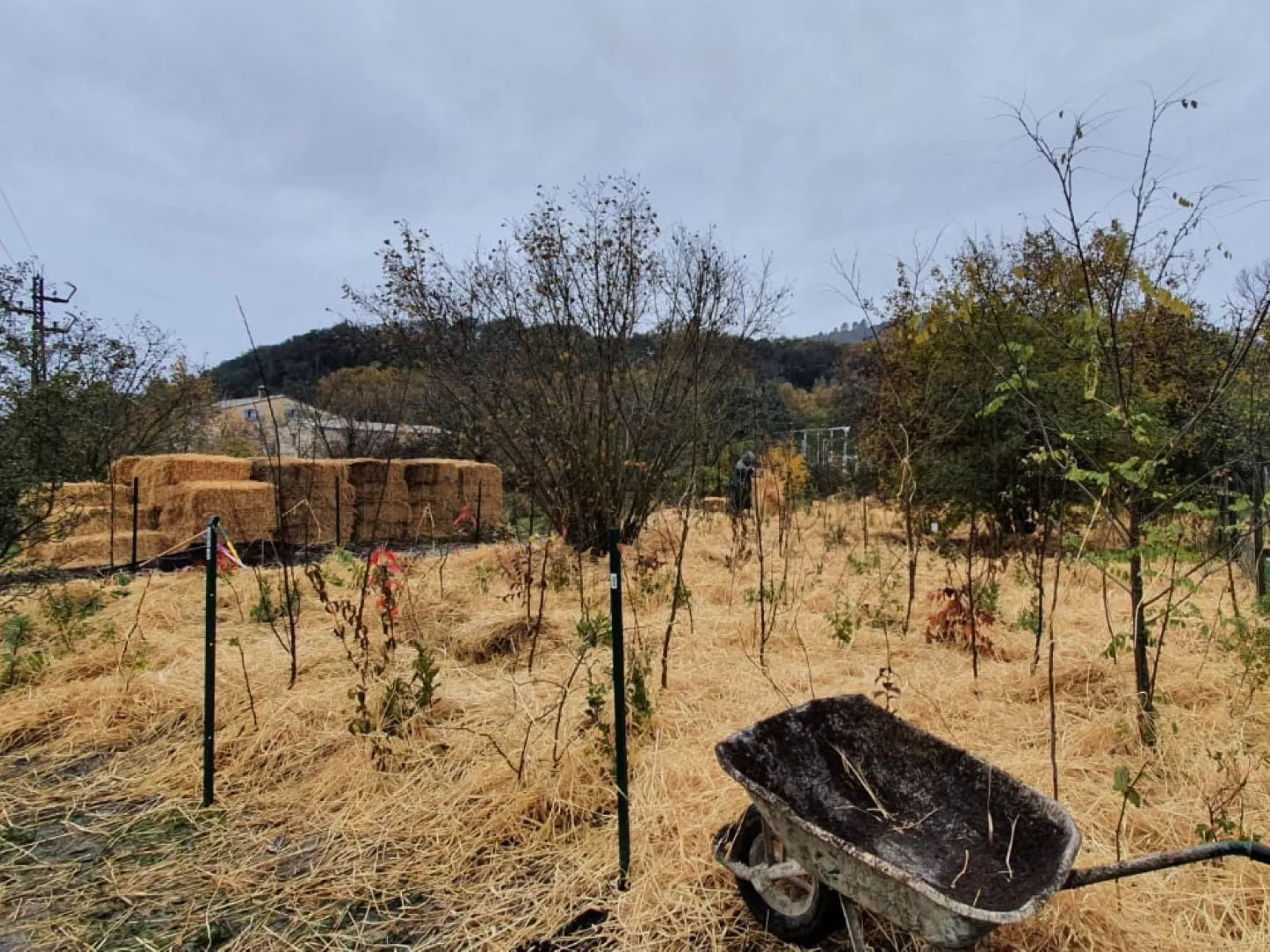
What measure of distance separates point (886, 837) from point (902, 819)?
10 cm

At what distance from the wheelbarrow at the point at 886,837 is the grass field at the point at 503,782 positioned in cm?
16

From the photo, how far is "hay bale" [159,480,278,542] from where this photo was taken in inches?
284

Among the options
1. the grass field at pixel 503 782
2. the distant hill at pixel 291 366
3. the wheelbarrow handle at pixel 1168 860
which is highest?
the distant hill at pixel 291 366

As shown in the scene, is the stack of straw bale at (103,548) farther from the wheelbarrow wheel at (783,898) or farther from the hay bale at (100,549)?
the wheelbarrow wheel at (783,898)

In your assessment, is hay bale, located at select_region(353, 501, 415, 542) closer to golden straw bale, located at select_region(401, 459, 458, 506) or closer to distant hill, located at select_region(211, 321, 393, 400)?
golden straw bale, located at select_region(401, 459, 458, 506)

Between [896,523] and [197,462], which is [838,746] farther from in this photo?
[197,462]

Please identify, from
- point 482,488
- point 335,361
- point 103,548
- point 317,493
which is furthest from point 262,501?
point 335,361

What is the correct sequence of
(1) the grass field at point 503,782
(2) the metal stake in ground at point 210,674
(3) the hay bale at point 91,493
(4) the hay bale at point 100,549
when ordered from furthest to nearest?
(4) the hay bale at point 100,549 < (3) the hay bale at point 91,493 < (2) the metal stake in ground at point 210,674 < (1) the grass field at point 503,782

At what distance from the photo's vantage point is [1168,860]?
3.68ft

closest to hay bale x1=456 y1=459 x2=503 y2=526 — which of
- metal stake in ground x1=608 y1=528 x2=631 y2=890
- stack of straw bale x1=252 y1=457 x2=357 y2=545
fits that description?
stack of straw bale x1=252 y1=457 x2=357 y2=545

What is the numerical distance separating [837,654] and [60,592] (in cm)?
505

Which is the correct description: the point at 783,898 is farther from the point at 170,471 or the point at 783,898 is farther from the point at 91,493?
the point at 170,471

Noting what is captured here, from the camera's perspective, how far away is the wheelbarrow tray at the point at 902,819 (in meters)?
1.19

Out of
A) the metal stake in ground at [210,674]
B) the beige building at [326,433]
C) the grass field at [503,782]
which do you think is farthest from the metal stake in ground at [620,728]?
the beige building at [326,433]
